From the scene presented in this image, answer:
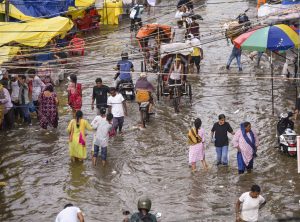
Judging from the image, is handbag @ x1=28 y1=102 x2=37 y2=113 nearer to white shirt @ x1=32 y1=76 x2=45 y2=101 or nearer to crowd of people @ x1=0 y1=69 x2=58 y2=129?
crowd of people @ x1=0 y1=69 x2=58 y2=129

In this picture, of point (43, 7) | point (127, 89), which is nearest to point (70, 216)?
point (127, 89)

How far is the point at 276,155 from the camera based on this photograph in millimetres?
15109

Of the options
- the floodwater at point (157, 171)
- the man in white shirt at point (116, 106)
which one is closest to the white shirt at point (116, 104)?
the man in white shirt at point (116, 106)

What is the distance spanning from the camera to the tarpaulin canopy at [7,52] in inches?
674

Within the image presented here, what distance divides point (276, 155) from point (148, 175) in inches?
111

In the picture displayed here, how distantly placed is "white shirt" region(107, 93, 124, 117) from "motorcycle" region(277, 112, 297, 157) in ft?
11.7

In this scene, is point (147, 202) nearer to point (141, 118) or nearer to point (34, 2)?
point (141, 118)

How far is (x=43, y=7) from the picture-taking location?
80.7ft

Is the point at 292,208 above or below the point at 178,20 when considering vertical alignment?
below

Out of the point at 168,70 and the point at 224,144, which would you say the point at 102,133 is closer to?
the point at 224,144

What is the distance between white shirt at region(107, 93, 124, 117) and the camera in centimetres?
1622

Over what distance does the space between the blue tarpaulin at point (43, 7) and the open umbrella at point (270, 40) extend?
8513mm

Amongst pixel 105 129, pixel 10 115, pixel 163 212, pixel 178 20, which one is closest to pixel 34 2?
pixel 178 20

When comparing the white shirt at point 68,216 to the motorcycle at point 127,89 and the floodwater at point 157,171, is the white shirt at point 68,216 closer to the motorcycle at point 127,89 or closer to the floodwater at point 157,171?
the floodwater at point 157,171
